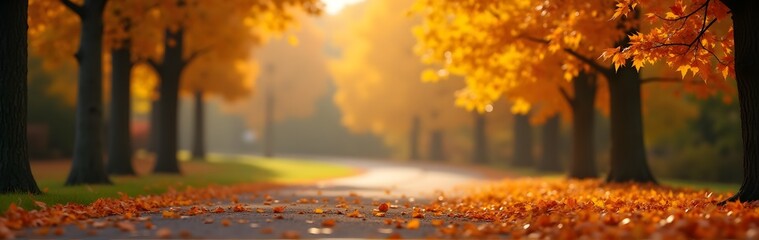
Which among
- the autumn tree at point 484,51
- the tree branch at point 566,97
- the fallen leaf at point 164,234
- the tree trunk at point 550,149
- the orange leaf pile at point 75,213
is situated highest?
the autumn tree at point 484,51

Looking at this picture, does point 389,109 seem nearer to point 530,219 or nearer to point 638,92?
point 638,92

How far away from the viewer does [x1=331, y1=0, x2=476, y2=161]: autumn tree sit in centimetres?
4678

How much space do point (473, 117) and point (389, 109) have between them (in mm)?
5436

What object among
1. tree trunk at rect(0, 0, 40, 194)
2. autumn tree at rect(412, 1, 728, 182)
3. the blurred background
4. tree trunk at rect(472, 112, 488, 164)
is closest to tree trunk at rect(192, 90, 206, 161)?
the blurred background

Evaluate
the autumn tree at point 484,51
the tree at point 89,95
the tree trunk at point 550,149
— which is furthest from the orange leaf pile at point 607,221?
the tree trunk at point 550,149

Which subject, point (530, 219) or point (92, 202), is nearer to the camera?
point (530, 219)

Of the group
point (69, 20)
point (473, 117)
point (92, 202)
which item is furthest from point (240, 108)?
point (92, 202)

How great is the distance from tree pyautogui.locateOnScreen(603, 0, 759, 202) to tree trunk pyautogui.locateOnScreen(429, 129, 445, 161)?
40.8 m

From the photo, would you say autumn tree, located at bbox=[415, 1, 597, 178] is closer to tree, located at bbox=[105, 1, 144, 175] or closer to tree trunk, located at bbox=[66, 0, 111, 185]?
tree trunk, located at bbox=[66, 0, 111, 185]

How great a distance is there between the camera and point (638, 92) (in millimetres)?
19297

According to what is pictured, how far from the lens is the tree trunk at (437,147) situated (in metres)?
52.9

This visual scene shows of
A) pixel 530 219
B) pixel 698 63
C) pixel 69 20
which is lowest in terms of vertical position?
pixel 530 219

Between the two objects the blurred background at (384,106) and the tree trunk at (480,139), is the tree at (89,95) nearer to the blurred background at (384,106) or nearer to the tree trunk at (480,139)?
the blurred background at (384,106)

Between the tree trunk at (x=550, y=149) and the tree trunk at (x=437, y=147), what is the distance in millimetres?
14900
